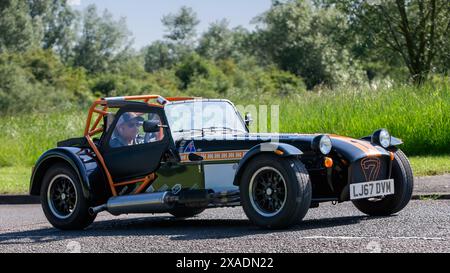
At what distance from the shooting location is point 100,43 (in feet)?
340

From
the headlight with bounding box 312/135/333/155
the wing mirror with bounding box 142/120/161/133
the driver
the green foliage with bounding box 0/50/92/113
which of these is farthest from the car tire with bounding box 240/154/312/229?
the green foliage with bounding box 0/50/92/113

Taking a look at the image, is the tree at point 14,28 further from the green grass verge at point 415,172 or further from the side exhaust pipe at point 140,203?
the side exhaust pipe at point 140,203

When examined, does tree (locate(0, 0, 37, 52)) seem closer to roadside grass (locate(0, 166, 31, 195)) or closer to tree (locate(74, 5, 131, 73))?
tree (locate(74, 5, 131, 73))

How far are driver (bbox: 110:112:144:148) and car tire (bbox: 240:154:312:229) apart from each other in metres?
2.33

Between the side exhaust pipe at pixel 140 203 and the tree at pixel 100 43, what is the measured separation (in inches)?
3557

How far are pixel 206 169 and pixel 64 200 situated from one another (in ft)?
7.59

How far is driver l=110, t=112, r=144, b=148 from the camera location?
12773mm

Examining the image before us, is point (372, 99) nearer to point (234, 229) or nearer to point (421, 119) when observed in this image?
point (421, 119)

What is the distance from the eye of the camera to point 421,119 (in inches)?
931

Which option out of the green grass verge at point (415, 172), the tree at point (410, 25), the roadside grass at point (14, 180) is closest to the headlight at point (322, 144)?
the green grass verge at point (415, 172)

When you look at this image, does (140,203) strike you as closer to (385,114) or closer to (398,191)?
(398,191)
